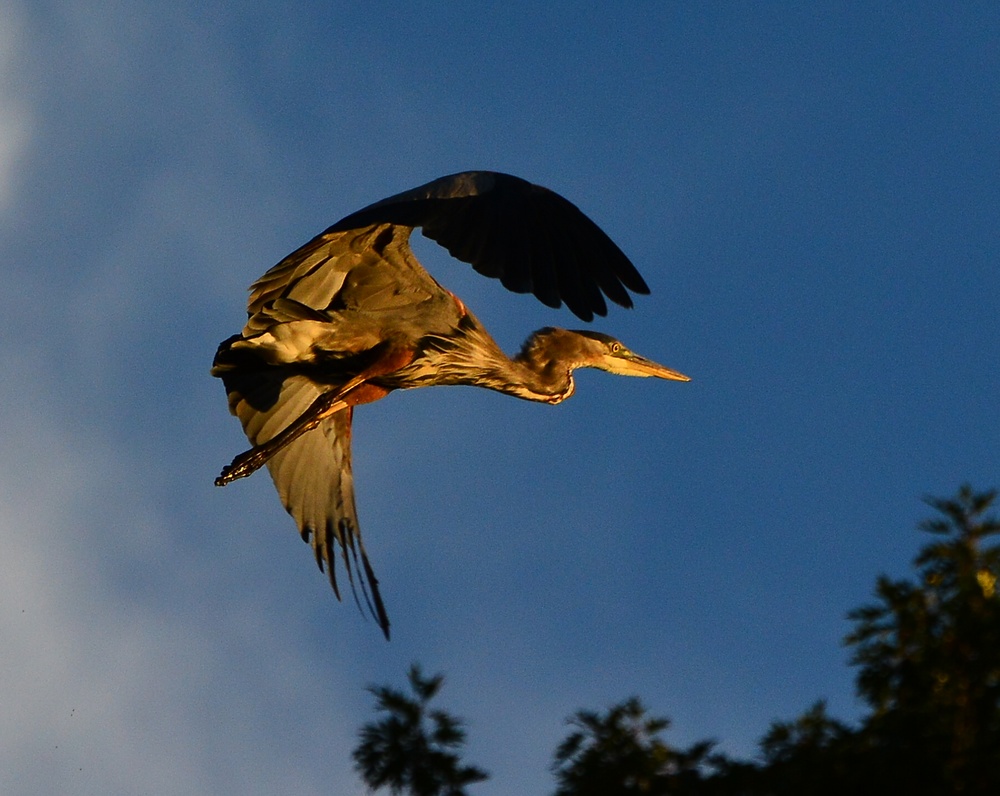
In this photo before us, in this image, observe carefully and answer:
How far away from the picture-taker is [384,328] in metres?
8.96

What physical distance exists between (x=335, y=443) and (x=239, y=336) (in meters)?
1.27

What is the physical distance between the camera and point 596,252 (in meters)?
7.39

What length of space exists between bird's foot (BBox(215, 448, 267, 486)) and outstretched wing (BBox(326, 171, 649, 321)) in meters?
1.66

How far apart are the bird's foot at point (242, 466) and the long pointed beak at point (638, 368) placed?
3165 mm

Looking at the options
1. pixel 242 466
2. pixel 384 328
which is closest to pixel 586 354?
pixel 384 328

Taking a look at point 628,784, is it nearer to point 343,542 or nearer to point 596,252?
point 596,252

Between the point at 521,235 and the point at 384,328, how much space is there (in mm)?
1988

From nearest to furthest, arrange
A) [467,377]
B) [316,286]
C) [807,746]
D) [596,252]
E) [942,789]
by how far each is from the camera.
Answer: [942,789] < [807,746] < [596,252] < [316,286] < [467,377]

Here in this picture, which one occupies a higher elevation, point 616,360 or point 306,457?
point 616,360

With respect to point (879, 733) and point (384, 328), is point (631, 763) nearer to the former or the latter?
point (879, 733)

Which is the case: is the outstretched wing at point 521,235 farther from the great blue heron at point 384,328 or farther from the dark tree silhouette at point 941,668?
the dark tree silhouette at point 941,668

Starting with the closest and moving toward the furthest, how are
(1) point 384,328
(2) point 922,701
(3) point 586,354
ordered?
(2) point 922,701 → (1) point 384,328 → (3) point 586,354

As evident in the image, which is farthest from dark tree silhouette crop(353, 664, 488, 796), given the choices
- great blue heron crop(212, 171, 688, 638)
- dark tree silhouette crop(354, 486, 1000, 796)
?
great blue heron crop(212, 171, 688, 638)

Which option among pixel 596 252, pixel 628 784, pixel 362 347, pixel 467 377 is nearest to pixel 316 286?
pixel 362 347
